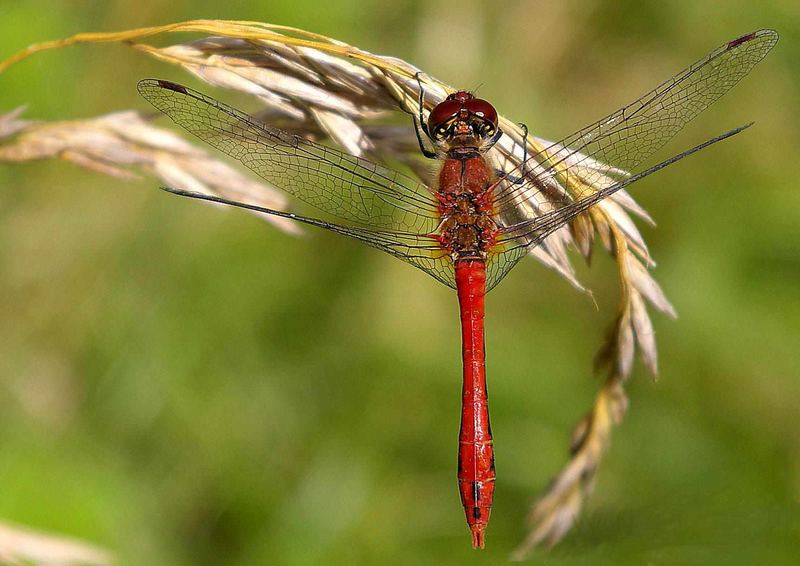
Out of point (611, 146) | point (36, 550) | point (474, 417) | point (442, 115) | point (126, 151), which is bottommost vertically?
point (36, 550)

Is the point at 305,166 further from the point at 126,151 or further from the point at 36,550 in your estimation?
the point at 36,550

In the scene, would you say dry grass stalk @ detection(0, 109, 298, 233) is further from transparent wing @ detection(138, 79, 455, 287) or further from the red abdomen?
the red abdomen

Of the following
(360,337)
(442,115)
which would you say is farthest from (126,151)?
(360,337)

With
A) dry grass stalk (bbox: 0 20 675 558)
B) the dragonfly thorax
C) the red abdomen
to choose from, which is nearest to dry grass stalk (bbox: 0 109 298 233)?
dry grass stalk (bbox: 0 20 675 558)

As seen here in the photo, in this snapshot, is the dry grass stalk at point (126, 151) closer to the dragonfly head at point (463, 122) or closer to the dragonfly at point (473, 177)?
the dragonfly at point (473, 177)

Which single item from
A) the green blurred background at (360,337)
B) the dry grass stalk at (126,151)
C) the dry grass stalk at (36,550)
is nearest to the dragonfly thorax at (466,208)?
the dry grass stalk at (126,151)
